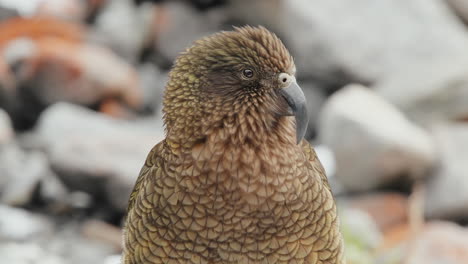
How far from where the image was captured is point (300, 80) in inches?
195

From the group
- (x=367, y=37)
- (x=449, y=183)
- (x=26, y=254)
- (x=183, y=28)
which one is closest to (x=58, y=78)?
(x=183, y=28)

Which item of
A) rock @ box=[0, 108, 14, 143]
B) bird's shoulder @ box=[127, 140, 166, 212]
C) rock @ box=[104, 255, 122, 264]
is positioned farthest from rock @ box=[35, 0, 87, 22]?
bird's shoulder @ box=[127, 140, 166, 212]

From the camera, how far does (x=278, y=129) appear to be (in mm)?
1371

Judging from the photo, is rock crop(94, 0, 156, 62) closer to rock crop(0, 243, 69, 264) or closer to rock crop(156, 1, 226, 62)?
rock crop(156, 1, 226, 62)

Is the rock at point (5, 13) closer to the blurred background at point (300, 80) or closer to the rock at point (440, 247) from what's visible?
the blurred background at point (300, 80)

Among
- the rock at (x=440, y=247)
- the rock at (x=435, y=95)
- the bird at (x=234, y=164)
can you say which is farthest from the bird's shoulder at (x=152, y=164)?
the rock at (x=435, y=95)

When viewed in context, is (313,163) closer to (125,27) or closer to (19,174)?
(19,174)

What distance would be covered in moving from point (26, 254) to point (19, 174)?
56cm

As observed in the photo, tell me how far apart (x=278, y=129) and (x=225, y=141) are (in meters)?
0.10

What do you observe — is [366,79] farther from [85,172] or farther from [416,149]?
[85,172]

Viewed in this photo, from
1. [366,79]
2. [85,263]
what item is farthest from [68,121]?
[366,79]

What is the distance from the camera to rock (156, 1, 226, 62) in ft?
18.3

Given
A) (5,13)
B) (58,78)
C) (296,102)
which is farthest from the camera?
(5,13)

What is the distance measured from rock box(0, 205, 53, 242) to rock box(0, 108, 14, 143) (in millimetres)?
544
